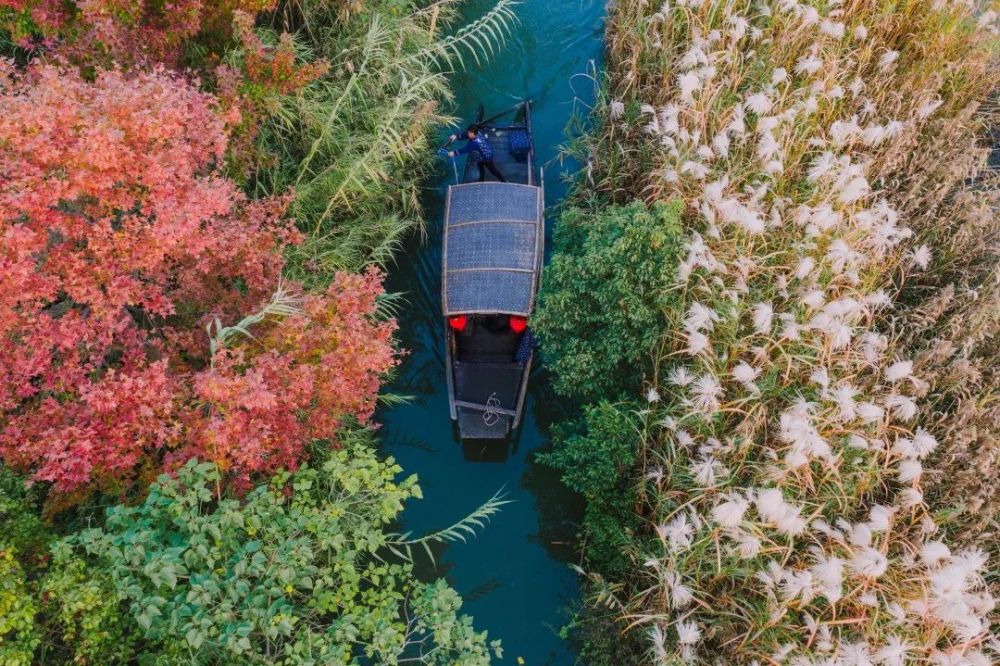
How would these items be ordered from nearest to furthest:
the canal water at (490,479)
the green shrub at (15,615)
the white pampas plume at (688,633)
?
the green shrub at (15,615) < the white pampas plume at (688,633) < the canal water at (490,479)

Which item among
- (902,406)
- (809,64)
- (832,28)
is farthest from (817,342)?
(832,28)

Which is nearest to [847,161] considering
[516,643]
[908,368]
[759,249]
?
[759,249]

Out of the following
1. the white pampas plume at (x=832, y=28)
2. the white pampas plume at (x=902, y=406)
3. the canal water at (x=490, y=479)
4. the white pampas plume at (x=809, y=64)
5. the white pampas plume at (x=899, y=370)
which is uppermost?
the white pampas plume at (x=832, y=28)

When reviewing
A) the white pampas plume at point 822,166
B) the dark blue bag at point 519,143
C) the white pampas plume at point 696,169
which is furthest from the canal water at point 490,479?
the white pampas plume at point 822,166

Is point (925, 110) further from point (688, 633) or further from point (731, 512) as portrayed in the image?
point (688, 633)

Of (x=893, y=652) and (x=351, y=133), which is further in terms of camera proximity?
(x=351, y=133)

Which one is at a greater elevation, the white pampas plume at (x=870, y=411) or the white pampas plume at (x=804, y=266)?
the white pampas plume at (x=804, y=266)

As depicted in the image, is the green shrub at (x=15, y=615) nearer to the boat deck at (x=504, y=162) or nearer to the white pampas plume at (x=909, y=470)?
the white pampas plume at (x=909, y=470)
